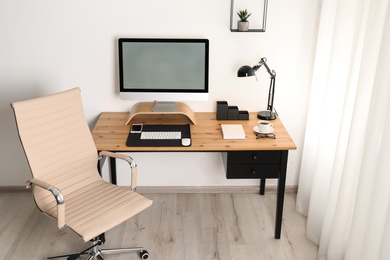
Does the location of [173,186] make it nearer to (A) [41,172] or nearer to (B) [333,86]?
(A) [41,172]

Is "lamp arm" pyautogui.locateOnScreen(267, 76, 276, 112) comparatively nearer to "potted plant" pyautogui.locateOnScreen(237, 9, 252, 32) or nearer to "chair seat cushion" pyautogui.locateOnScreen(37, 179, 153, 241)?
"potted plant" pyautogui.locateOnScreen(237, 9, 252, 32)

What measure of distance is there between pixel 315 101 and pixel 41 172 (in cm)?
202

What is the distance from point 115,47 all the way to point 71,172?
1.05m

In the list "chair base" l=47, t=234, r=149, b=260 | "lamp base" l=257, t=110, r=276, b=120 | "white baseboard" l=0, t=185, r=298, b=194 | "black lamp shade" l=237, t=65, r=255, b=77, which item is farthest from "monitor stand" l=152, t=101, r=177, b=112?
"chair base" l=47, t=234, r=149, b=260

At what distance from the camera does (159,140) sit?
3.29m

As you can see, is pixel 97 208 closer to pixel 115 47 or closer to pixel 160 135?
pixel 160 135

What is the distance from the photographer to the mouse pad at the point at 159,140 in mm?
3238

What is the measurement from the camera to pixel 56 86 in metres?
3.75

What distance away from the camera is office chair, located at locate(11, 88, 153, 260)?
288cm

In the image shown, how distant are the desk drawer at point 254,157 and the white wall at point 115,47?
0.67m

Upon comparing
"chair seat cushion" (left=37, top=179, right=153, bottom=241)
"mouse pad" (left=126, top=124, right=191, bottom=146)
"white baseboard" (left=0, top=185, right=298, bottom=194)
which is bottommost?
"white baseboard" (left=0, top=185, right=298, bottom=194)

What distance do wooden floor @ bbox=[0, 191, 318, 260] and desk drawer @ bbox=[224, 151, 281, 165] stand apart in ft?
2.08

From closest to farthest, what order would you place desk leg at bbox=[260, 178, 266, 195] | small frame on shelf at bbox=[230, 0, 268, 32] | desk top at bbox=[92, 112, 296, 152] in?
desk top at bbox=[92, 112, 296, 152] → small frame on shelf at bbox=[230, 0, 268, 32] → desk leg at bbox=[260, 178, 266, 195]

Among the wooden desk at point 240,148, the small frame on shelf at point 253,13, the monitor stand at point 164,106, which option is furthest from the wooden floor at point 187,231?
the small frame on shelf at point 253,13
